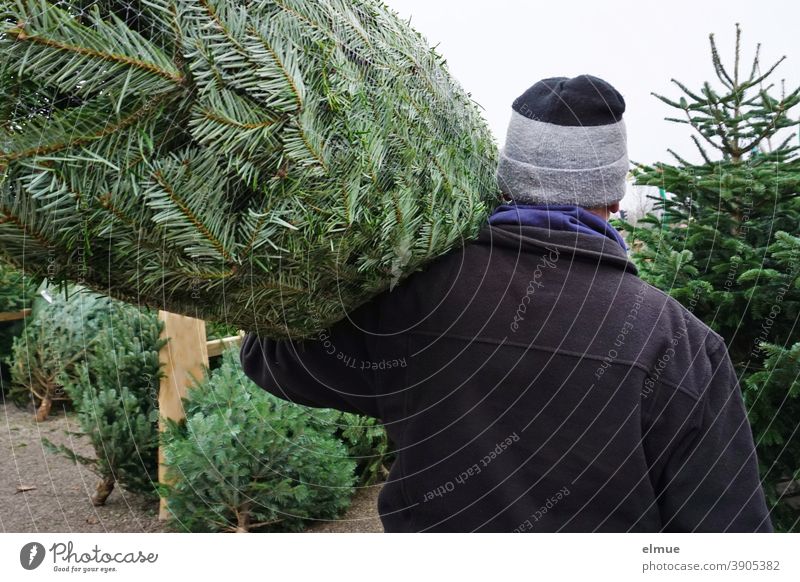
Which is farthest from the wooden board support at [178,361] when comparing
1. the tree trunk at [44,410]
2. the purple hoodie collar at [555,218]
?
the purple hoodie collar at [555,218]

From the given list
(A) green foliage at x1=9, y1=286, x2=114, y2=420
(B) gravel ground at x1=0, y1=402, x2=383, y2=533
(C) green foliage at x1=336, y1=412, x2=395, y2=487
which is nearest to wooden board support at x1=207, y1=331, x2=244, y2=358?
(C) green foliage at x1=336, y1=412, x2=395, y2=487

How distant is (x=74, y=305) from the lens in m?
5.95

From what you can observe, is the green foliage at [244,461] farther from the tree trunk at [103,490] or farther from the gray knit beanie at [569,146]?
the gray knit beanie at [569,146]

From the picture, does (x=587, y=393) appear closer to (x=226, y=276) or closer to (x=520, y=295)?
(x=520, y=295)

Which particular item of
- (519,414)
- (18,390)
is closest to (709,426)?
(519,414)

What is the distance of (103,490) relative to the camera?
15.0 ft

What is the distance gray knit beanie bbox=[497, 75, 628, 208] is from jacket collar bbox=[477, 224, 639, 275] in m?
0.10

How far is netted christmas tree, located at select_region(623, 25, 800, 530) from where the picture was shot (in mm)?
2838

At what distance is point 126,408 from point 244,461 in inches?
38.7

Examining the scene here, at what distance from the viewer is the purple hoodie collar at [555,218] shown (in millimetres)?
1465

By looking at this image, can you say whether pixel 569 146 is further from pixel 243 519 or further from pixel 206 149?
pixel 243 519

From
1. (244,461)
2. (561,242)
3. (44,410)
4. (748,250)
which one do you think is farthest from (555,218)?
(44,410)

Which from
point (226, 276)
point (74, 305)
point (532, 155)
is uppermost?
point (532, 155)
